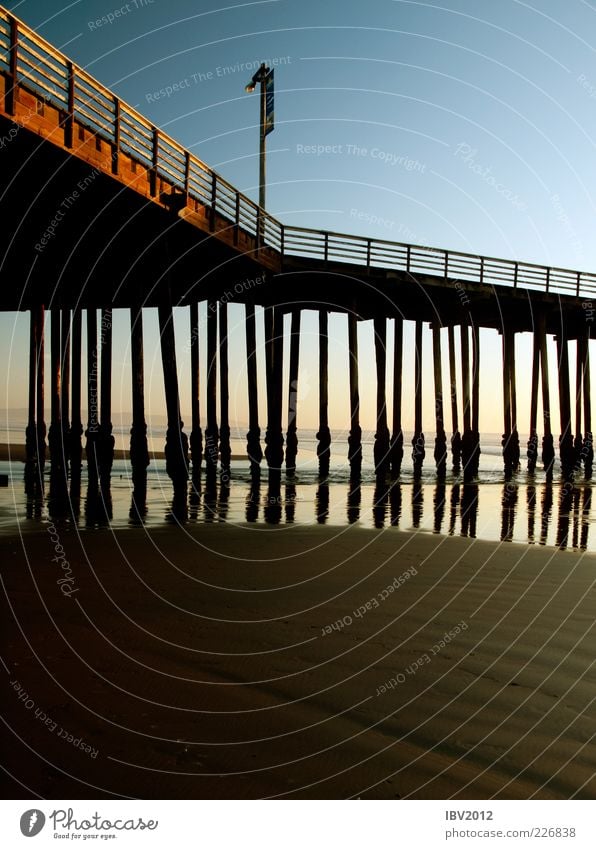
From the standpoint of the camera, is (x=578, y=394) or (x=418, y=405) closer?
(x=418, y=405)

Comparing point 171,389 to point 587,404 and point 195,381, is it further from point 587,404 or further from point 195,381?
point 587,404

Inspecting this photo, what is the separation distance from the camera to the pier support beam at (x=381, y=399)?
2277 cm

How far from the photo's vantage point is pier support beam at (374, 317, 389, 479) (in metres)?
22.8

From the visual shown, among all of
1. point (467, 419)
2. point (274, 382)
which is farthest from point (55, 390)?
point (467, 419)

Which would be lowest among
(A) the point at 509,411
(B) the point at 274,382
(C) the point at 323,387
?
(A) the point at 509,411

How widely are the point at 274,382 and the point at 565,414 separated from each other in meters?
12.8

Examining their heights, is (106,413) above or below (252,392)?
below

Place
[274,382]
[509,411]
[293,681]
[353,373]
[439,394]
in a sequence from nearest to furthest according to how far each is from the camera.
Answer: [293,681] < [274,382] < [439,394] < [353,373] < [509,411]

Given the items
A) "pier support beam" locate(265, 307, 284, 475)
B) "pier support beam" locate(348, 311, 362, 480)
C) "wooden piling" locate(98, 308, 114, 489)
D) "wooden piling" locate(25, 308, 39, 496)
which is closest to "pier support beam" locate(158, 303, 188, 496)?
"wooden piling" locate(98, 308, 114, 489)

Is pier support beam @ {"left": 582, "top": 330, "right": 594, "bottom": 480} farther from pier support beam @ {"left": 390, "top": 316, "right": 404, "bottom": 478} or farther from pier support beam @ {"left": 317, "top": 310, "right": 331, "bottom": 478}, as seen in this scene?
pier support beam @ {"left": 317, "top": 310, "right": 331, "bottom": 478}

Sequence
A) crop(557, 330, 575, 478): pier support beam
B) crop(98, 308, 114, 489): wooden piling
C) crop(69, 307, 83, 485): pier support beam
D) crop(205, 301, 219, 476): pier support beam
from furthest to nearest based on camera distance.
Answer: crop(557, 330, 575, 478): pier support beam
crop(205, 301, 219, 476): pier support beam
crop(69, 307, 83, 485): pier support beam
crop(98, 308, 114, 489): wooden piling

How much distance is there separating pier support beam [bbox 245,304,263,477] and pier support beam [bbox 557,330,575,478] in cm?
1210

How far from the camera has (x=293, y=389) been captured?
78.1 ft

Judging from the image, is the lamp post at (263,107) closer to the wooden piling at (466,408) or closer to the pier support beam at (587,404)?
the wooden piling at (466,408)
